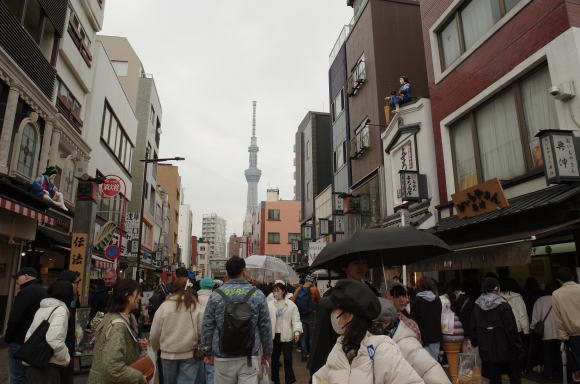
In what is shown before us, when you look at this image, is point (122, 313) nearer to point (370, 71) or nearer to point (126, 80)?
point (370, 71)

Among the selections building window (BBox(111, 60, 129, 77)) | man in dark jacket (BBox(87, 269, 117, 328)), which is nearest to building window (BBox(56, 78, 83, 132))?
man in dark jacket (BBox(87, 269, 117, 328))

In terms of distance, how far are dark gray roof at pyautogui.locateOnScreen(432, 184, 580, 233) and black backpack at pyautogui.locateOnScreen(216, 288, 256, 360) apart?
6.09 metres

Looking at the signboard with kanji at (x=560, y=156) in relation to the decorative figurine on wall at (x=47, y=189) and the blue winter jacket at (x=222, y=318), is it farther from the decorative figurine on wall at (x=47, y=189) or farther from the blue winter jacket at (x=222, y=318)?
the decorative figurine on wall at (x=47, y=189)

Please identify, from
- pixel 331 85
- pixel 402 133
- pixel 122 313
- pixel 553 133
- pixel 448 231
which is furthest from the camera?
pixel 331 85

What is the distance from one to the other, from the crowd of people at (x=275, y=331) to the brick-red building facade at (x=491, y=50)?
18.5 ft

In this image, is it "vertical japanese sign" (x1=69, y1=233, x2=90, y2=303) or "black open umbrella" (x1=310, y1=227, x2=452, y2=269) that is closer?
"black open umbrella" (x1=310, y1=227, x2=452, y2=269)

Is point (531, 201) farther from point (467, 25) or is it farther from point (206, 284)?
point (467, 25)

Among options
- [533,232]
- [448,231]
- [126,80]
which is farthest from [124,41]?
[533,232]

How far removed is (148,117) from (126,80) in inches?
153

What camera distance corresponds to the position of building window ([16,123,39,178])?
43.1 ft

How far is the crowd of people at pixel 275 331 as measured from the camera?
2467 millimetres

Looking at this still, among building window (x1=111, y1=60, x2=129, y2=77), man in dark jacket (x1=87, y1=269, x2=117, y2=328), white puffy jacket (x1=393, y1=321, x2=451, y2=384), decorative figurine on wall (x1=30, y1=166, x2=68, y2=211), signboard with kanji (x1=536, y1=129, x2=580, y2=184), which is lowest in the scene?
white puffy jacket (x1=393, y1=321, x2=451, y2=384)

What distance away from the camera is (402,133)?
15930mm

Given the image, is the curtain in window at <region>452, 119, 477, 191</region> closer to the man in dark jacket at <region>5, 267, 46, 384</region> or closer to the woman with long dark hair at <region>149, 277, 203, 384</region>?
the woman with long dark hair at <region>149, 277, 203, 384</region>
